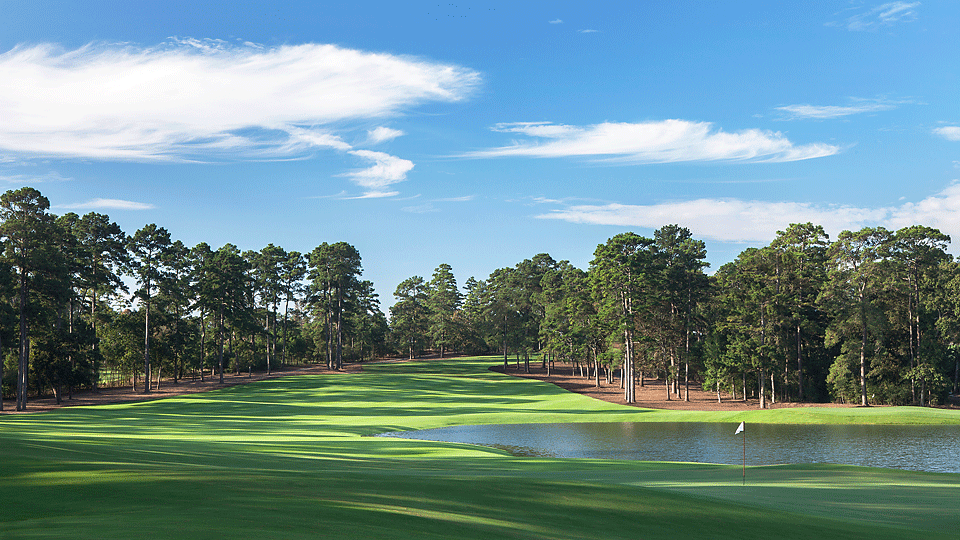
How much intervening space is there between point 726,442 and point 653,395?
107 ft

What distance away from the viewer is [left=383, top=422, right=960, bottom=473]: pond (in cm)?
2961

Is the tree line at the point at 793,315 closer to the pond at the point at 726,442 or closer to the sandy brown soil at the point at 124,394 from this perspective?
the pond at the point at 726,442

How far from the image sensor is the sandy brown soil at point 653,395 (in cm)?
5534

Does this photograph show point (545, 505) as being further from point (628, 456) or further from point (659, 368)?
point (659, 368)

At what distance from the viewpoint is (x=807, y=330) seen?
58.2 metres

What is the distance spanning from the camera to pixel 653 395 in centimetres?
6619

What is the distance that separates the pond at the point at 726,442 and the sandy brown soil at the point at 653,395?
12.8m

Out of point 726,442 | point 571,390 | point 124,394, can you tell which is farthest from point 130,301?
point 726,442

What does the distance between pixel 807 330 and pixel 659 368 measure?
55.1 feet

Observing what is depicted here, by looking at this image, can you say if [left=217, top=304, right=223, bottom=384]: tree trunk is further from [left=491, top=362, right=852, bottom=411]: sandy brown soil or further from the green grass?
the green grass

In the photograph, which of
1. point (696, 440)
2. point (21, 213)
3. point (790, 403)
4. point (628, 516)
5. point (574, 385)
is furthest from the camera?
point (574, 385)

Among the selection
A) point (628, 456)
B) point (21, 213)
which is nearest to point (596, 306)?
point (628, 456)

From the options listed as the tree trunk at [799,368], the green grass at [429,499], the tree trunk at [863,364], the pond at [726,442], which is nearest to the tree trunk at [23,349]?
the pond at [726,442]

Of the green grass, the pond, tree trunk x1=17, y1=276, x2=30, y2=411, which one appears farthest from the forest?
the green grass
